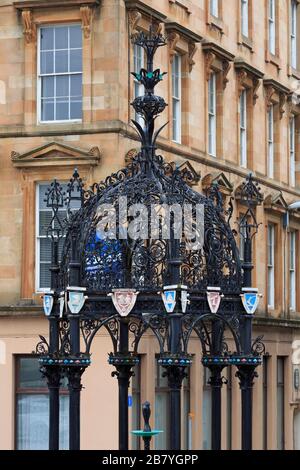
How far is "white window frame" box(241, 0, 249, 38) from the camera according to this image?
162 ft

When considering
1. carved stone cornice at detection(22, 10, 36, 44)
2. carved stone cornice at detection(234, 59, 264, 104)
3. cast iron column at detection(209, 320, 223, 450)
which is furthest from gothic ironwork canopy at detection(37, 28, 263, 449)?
carved stone cornice at detection(234, 59, 264, 104)

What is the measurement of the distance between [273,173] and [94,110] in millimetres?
13616

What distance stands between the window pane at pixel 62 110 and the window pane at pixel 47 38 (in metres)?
1.24

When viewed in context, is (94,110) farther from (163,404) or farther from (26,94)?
(163,404)

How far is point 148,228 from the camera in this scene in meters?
26.4

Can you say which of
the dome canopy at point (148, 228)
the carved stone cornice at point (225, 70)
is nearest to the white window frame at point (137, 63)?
the carved stone cornice at point (225, 70)

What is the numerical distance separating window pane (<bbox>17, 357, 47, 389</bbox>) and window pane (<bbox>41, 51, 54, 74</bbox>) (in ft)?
20.9

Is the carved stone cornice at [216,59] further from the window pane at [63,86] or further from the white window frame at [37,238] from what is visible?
the white window frame at [37,238]

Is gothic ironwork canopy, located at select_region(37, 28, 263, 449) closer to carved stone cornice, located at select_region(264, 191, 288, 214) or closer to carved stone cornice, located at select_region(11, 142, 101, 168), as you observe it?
carved stone cornice, located at select_region(11, 142, 101, 168)

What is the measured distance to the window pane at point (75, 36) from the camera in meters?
39.8

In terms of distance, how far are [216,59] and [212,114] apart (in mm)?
1407

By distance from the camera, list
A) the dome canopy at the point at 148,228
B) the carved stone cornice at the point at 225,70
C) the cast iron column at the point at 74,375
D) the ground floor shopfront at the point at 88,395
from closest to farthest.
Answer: the cast iron column at the point at 74,375 → the dome canopy at the point at 148,228 → the ground floor shopfront at the point at 88,395 → the carved stone cornice at the point at 225,70

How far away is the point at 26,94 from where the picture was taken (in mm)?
39906
